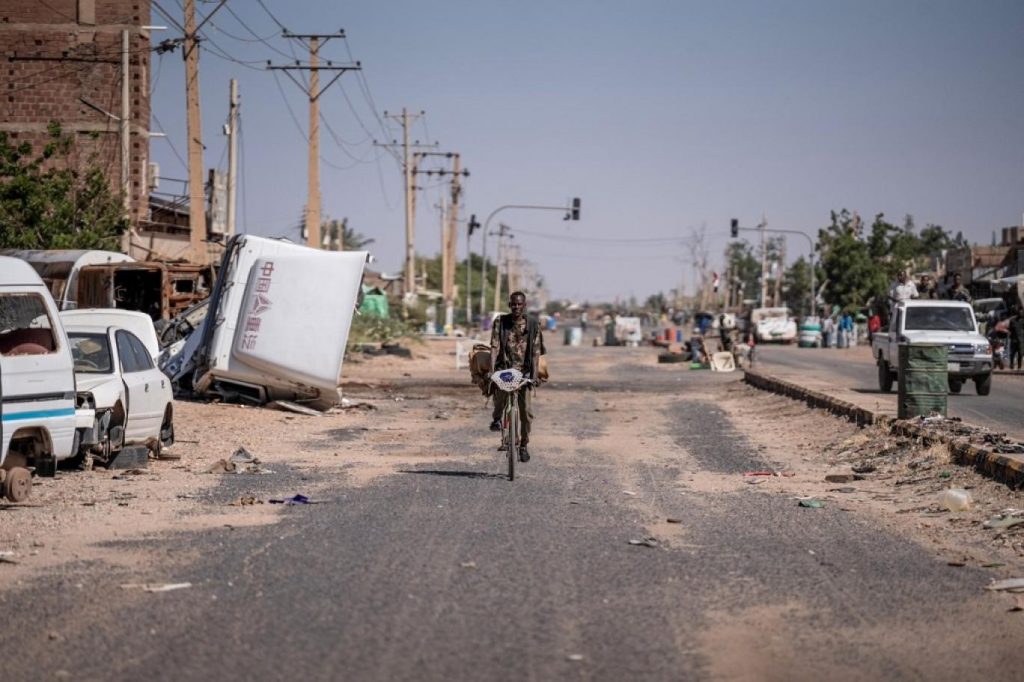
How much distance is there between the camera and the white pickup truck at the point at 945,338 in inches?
1146

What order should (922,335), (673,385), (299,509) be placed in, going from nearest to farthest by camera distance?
(299,509)
(922,335)
(673,385)

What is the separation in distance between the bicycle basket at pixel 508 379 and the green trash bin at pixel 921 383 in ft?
26.2

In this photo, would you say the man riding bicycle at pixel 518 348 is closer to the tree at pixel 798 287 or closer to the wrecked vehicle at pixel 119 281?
the wrecked vehicle at pixel 119 281

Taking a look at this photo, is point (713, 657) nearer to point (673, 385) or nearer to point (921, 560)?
point (921, 560)

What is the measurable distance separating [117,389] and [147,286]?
16.8m

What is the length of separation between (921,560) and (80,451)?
886 cm

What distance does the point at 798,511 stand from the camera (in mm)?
12086

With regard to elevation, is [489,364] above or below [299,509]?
above

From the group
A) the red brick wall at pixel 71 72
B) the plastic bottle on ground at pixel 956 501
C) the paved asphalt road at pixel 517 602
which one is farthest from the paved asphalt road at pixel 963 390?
the red brick wall at pixel 71 72

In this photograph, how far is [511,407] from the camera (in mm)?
14484

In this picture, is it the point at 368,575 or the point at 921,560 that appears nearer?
the point at 368,575

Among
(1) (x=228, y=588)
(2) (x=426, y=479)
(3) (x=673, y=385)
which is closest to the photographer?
(1) (x=228, y=588)

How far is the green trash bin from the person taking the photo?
20.0m

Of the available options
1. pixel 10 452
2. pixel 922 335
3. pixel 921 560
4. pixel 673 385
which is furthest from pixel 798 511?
pixel 673 385
